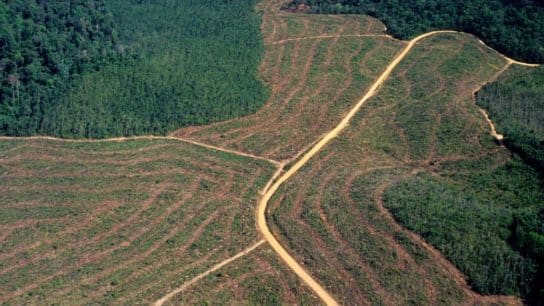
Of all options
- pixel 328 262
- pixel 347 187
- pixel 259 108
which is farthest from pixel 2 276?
pixel 259 108

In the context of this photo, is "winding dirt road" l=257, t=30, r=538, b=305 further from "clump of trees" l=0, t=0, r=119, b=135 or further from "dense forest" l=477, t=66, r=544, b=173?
"clump of trees" l=0, t=0, r=119, b=135

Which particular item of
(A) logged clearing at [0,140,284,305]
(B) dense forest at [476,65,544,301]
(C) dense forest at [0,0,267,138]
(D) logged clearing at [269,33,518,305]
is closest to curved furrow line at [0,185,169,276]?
(A) logged clearing at [0,140,284,305]

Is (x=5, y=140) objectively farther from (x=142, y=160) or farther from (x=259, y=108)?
(x=259, y=108)

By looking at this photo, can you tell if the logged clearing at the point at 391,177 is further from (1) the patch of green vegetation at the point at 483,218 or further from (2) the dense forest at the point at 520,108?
(2) the dense forest at the point at 520,108

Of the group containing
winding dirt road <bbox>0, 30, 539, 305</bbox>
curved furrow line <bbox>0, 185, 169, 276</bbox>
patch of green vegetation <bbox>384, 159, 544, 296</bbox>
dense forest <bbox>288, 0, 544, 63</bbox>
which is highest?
dense forest <bbox>288, 0, 544, 63</bbox>

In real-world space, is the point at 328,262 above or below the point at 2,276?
above

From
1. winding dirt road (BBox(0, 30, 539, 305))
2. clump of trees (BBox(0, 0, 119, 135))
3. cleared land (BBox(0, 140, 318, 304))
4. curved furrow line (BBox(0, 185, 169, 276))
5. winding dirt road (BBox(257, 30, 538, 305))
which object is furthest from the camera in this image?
clump of trees (BBox(0, 0, 119, 135))
